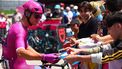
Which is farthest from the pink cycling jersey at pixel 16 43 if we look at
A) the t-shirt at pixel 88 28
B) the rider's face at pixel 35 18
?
the t-shirt at pixel 88 28

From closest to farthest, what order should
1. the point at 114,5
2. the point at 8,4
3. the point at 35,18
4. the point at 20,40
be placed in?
the point at 20,40
the point at 35,18
the point at 114,5
the point at 8,4

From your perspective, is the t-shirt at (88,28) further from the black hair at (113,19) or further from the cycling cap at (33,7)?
the black hair at (113,19)

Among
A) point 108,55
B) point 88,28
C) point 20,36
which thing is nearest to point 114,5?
point 20,36

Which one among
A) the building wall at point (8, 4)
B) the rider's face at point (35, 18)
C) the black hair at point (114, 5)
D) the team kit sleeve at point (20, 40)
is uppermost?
the building wall at point (8, 4)

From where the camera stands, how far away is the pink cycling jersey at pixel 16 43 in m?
4.65

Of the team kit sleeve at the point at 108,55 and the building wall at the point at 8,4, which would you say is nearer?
the team kit sleeve at the point at 108,55

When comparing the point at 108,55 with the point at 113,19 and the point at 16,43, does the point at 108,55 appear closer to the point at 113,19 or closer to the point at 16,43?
the point at 113,19

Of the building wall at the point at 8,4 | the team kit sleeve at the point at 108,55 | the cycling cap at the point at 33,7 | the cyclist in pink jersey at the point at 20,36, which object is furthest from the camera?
the building wall at the point at 8,4

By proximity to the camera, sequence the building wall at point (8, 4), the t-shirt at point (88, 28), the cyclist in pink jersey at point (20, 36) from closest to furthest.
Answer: the cyclist in pink jersey at point (20, 36) < the t-shirt at point (88, 28) < the building wall at point (8, 4)

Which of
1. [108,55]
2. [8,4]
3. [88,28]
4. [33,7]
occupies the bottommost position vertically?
[108,55]

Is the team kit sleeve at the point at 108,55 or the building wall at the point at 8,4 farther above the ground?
the building wall at the point at 8,4

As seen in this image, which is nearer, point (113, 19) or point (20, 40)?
point (113, 19)

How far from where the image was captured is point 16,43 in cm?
461

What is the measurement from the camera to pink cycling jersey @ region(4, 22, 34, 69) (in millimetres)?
4647
